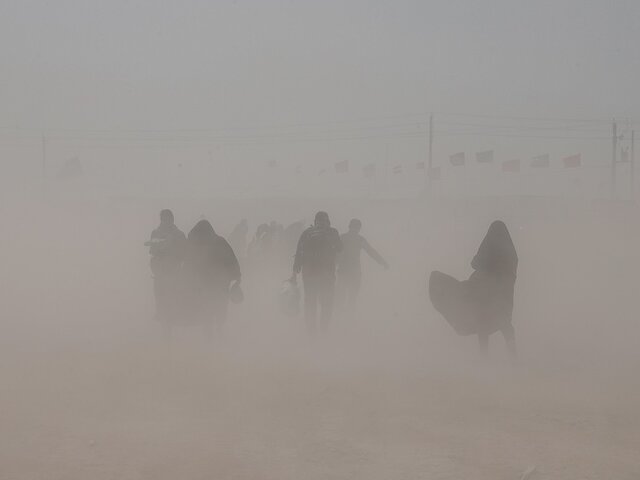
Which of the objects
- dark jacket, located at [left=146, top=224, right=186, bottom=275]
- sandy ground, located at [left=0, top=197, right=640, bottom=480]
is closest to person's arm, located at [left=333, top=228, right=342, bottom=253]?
sandy ground, located at [left=0, top=197, right=640, bottom=480]

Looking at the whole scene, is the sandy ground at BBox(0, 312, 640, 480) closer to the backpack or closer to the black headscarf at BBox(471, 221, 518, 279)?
the black headscarf at BBox(471, 221, 518, 279)

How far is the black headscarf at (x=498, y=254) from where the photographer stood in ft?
33.0

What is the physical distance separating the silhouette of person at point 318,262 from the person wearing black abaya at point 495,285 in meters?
2.19

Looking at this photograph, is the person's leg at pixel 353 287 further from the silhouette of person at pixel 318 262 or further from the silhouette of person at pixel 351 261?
the silhouette of person at pixel 318 262

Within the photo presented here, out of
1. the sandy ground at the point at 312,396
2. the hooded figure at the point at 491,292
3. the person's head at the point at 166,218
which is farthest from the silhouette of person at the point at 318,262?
the hooded figure at the point at 491,292

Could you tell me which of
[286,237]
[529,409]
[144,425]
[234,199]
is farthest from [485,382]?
[234,199]

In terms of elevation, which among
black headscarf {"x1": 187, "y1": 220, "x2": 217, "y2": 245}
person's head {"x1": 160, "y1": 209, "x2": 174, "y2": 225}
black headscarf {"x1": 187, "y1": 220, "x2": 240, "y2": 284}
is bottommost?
black headscarf {"x1": 187, "y1": 220, "x2": 240, "y2": 284}

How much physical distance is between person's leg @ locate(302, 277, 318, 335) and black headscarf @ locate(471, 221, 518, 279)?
2379 millimetres

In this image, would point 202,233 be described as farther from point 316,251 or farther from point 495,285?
point 495,285

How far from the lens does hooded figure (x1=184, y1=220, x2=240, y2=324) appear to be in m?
11.5

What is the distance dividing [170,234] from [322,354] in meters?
2.49

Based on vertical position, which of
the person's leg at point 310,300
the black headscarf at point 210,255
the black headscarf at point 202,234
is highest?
the black headscarf at point 202,234

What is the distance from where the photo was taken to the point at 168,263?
11672 mm

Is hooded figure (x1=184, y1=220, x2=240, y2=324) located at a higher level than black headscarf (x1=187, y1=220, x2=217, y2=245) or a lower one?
lower
